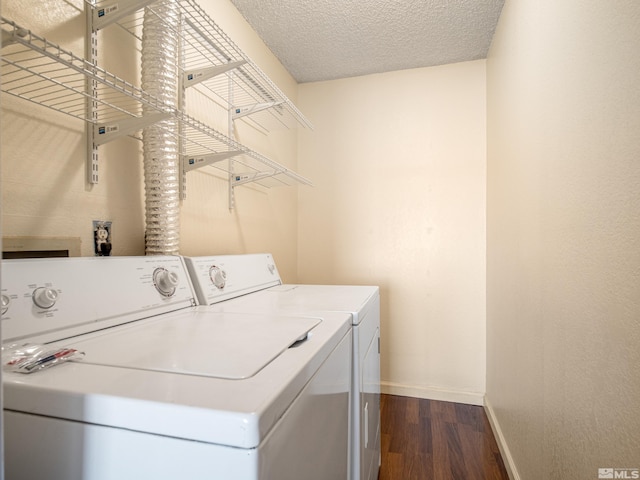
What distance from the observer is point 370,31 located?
2.23 metres

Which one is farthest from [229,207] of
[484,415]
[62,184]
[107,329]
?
[484,415]

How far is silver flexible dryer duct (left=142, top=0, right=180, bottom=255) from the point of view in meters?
1.21

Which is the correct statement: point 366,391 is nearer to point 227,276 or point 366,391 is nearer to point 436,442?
point 227,276

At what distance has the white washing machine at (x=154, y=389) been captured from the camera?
0.50 metres

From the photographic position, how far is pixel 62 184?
3.44ft

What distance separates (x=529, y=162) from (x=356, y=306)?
988 millimetres

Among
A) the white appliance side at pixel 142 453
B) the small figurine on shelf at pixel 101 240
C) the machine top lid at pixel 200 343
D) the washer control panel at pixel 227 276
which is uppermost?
the small figurine on shelf at pixel 101 240

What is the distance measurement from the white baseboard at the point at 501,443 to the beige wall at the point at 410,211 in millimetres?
196

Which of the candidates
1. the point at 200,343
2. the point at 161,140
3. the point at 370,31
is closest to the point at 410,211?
the point at 370,31

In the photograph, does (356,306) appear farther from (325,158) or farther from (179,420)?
(325,158)

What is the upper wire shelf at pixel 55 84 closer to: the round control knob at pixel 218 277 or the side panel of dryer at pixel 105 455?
the round control knob at pixel 218 277

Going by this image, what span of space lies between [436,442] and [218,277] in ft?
5.34

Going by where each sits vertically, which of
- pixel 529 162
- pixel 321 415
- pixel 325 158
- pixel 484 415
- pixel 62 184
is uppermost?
pixel 325 158

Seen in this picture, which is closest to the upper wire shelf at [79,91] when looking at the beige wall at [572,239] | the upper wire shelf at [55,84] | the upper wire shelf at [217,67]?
the upper wire shelf at [55,84]
